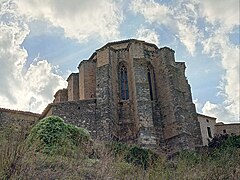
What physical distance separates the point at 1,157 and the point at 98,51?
25009 mm

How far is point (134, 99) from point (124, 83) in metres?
2.25

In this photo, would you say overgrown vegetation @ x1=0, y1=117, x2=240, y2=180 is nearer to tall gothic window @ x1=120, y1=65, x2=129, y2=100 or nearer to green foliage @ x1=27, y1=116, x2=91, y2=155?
green foliage @ x1=27, y1=116, x2=91, y2=155

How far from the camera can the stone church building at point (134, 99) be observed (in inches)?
1153

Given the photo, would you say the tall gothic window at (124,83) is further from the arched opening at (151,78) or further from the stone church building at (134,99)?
the arched opening at (151,78)

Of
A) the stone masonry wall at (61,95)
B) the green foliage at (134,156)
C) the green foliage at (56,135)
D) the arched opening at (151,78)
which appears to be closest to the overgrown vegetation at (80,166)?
the green foliage at (134,156)

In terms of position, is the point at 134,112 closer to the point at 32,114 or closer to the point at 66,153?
the point at 32,114

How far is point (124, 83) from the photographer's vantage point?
33250 mm

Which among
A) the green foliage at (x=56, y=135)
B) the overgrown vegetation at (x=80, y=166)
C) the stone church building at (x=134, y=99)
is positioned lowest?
the overgrown vegetation at (x=80, y=166)

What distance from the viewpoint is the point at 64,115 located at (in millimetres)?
29125

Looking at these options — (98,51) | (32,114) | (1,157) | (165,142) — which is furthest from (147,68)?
(1,157)

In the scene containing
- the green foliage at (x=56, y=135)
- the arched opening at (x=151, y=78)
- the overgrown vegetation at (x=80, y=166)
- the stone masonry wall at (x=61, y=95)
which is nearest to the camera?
the overgrown vegetation at (x=80, y=166)

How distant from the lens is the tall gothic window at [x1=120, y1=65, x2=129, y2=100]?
107 ft

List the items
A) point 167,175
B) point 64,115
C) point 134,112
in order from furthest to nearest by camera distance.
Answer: point 134,112 < point 64,115 < point 167,175

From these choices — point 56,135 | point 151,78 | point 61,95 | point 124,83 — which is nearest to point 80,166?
point 56,135
